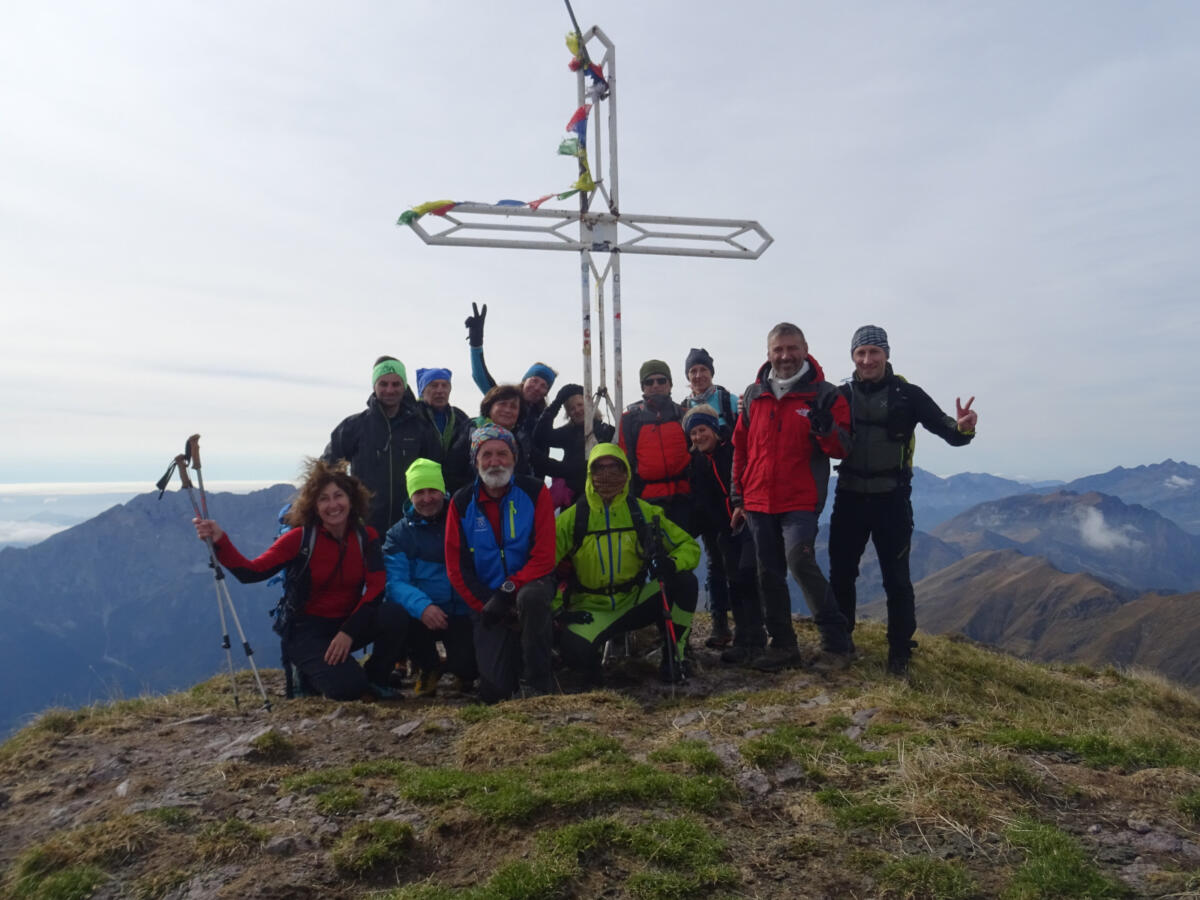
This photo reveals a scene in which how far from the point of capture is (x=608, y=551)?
25.2 ft

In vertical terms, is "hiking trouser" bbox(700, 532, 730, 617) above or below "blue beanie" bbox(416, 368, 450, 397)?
below

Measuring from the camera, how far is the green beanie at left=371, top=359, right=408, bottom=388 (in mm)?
8672

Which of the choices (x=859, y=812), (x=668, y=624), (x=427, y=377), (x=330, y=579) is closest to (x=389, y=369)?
(x=427, y=377)

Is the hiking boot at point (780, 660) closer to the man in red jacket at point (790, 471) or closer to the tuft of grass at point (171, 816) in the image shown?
the man in red jacket at point (790, 471)

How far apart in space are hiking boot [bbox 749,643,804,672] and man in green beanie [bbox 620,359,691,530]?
1.80 m

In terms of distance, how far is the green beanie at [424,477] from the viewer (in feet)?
25.5

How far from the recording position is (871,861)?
11.9 feet

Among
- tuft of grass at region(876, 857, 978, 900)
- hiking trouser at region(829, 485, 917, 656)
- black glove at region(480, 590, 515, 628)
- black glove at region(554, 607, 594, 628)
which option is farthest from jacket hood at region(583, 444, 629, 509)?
tuft of grass at region(876, 857, 978, 900)

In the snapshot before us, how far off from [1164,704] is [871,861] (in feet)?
30.7

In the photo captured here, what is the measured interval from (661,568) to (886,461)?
276 cm

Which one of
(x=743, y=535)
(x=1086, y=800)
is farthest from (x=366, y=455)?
(x=1086, y=800)

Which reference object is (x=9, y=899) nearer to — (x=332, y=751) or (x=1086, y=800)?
(x=332, y=751)

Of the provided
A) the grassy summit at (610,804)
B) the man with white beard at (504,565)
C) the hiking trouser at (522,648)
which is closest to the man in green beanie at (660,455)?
the man with white beard at (504,565)

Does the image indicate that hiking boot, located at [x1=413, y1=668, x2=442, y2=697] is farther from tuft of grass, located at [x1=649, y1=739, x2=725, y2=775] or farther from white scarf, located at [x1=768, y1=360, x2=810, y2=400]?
white scarf, located at [x1=768, y1=360, x2=810, y2=400]
